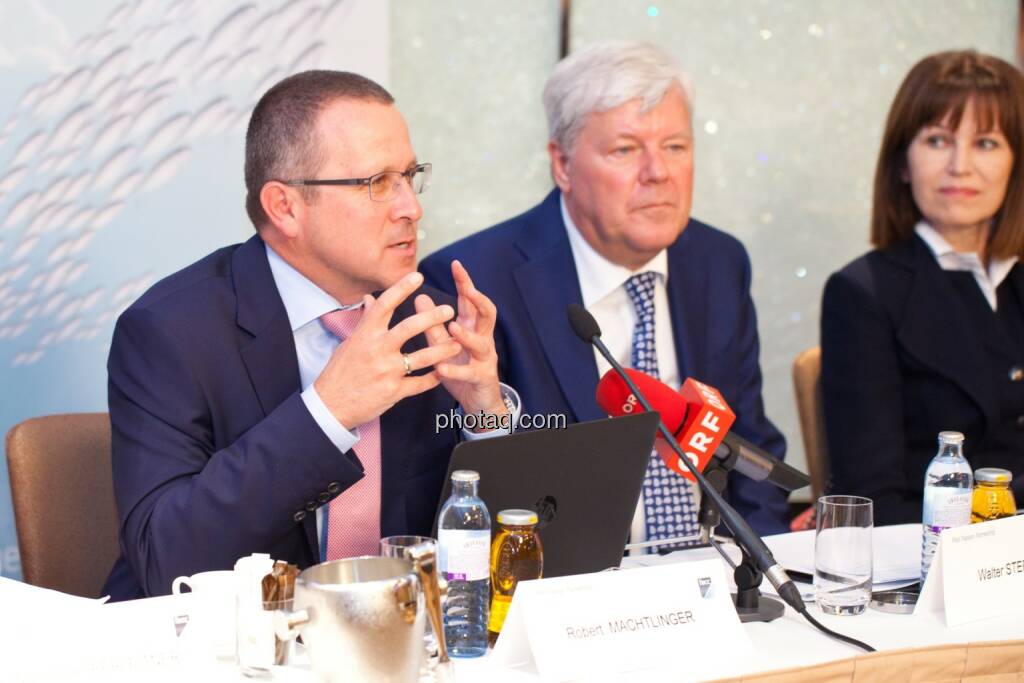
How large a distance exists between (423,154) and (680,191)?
890 mm

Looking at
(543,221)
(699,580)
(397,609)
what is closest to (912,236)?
(543,221)

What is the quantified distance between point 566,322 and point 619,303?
0.17 m

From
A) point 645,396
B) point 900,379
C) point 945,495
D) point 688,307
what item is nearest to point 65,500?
point 645,396

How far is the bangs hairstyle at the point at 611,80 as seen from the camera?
2.48 m

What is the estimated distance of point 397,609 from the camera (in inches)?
44.9

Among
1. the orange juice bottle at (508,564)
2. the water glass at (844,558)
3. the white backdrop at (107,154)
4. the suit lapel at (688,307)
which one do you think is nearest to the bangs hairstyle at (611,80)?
the suit lapel at (688,307)

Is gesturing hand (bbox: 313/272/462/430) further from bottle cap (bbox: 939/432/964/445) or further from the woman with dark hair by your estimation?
the woman with dark hair

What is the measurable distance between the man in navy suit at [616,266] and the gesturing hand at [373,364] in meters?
0.70

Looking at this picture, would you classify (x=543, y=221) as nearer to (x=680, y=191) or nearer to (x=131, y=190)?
(x=680, y=191)

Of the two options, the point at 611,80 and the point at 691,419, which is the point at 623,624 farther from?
the point at 611,80

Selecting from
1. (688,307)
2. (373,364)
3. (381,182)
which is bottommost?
(373,364)

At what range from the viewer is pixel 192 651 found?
1.29 meters

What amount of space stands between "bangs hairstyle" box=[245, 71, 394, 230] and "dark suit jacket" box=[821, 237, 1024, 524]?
49.1 inches

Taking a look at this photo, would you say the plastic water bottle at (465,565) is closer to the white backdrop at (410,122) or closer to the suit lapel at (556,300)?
the suit lapel at (556,300)
